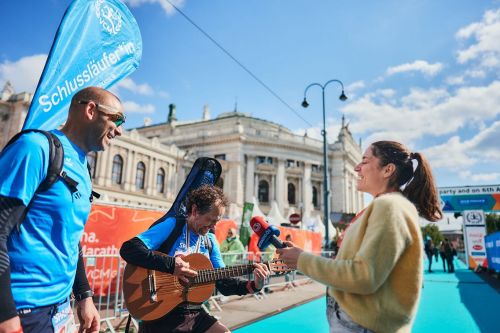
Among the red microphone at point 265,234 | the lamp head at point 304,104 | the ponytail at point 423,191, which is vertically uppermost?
the lamp head at point 304,104

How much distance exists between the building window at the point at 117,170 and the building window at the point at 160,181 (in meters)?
5.43

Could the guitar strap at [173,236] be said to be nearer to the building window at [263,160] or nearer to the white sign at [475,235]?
the white sign at [475,235]

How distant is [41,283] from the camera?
1.60 m

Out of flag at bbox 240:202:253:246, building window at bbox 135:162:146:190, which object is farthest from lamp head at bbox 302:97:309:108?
building window at bbox 135:162:146:190

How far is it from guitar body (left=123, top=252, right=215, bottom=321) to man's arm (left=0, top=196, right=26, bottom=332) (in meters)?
1.40

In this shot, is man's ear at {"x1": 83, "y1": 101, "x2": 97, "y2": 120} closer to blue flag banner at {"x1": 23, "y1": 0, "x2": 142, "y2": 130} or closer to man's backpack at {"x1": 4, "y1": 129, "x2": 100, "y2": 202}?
man's backpack at {"x1": 4, "y1": 129, "x2": 100, "y2": 202}

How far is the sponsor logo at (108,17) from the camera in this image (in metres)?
3.38

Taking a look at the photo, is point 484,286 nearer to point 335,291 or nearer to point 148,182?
point 335,291

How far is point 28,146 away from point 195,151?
156 feet

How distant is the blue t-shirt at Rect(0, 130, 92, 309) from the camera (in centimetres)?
148

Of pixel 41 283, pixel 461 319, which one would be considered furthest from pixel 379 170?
pixel 461 319

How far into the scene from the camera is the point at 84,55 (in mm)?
3197

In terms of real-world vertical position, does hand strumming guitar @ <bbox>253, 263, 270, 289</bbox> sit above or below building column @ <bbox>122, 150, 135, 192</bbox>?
below

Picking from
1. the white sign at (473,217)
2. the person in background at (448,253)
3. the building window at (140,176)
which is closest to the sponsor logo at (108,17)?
the person in background at (448,253)
